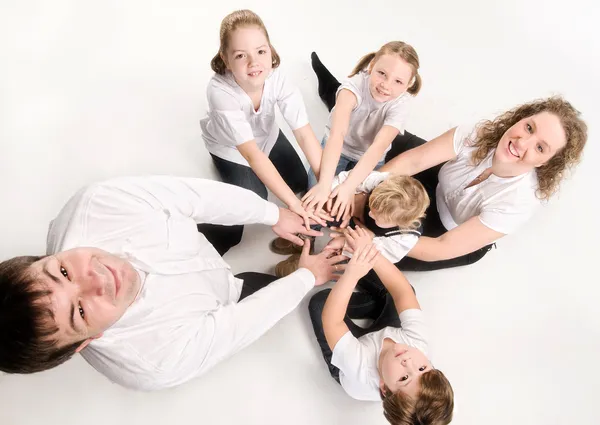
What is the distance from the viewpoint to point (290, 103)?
139 cm

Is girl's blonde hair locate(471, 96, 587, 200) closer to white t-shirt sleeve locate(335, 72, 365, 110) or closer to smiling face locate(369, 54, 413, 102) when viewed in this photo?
smiling face locate(369, 54, 413, 102)

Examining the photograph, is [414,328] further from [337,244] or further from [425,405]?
[337,244]

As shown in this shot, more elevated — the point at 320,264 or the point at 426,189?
the point at 426,189

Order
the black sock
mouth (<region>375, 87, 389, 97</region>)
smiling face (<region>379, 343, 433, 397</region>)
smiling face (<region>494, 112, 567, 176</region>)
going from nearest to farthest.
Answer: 1. smiling face (<region>379, 343, 433, 397</region>)
2. smiling face (<region>494, 112, 567, 176</region>)
3. mouth (<region>375, 87, 389, 97</region>)
4. the black sock

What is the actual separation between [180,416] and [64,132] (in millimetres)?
1238

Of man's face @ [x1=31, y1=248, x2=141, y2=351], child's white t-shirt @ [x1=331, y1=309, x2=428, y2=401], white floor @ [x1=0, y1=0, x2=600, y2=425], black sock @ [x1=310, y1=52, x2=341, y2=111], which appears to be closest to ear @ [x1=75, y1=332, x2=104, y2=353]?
man's face @ [x1=31, y1=248, x2=141, y2=351]

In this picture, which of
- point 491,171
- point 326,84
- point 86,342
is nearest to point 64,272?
point 86,342

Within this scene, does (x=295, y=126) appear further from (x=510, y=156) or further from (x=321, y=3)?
(x=321, y=3)

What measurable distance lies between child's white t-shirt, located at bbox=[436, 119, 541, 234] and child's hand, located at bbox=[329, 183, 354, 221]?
0.38 metres

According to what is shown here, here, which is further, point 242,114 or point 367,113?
point 367,113

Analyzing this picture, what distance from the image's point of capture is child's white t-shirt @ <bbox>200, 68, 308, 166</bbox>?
1.28 m

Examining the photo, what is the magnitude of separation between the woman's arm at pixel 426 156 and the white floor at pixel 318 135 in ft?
1.45

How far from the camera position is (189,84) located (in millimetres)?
1888

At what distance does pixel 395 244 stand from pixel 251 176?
0.60m
